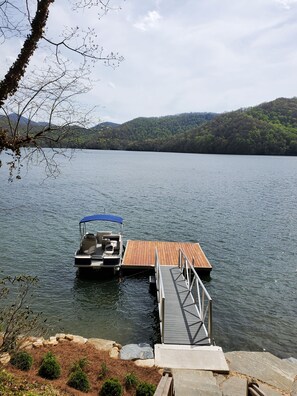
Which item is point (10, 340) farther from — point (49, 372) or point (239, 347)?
point (239, 347)

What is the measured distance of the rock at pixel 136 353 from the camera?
842cm

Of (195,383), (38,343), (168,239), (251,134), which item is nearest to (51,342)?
(38,343)

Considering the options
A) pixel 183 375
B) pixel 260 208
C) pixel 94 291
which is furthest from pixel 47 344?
pixel 260 208

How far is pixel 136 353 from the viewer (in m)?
8.58

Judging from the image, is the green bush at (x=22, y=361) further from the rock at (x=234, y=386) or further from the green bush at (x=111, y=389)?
the rock at (x=234, y=386)

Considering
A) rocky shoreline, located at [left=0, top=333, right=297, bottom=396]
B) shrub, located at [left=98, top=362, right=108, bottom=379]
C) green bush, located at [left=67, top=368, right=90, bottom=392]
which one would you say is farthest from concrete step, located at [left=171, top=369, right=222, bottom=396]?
green bush, located at [left=67, top=368, right=90, bottom=392]

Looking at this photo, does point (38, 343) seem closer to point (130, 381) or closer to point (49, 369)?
point (49, 369)

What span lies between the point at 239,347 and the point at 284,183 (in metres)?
47.7

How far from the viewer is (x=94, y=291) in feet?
49.0

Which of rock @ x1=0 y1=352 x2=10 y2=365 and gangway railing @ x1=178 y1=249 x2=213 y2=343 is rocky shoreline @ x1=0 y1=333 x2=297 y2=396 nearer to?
rock @ x1=0 y1=352 x2=10 y2=365

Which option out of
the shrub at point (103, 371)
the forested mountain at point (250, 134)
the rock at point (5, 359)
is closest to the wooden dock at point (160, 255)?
the shrub at point (103, 371)

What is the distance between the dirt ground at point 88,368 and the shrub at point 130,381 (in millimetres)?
133

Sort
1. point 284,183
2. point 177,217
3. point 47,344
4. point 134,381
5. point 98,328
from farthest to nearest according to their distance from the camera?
1. point 284,183
2. point 177,217
3. point 98,328
4. point 47,344
5. point 134,381

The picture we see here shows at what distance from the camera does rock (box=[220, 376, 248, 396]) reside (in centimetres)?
654
